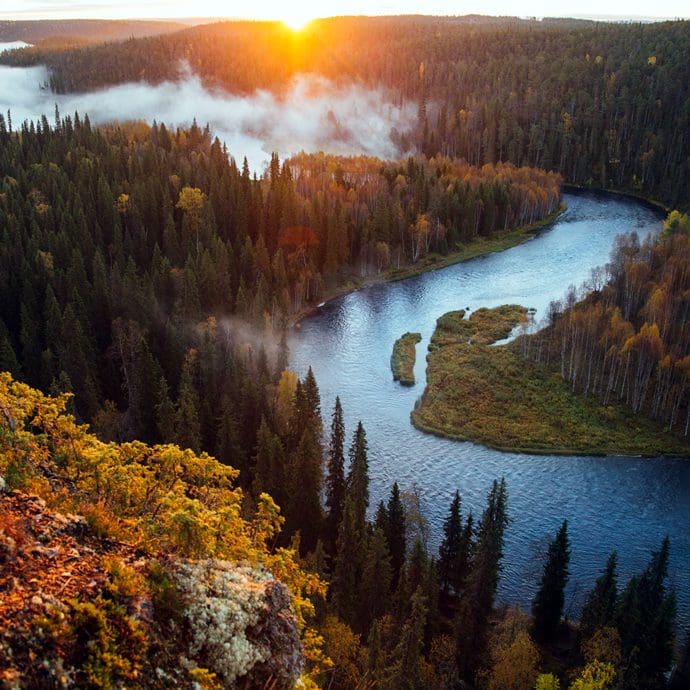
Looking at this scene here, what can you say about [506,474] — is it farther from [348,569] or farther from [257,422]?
[348,569]

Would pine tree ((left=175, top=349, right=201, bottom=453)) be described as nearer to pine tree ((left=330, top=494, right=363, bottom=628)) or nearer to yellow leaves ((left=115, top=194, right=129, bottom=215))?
pine tree ((left=330, top=494, right=363, bottom=628))

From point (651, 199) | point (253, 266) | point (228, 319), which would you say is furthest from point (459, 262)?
point (651, 199)

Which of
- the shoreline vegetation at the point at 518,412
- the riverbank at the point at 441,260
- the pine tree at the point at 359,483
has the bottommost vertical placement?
the shoreline vegetation at the point at 518,412

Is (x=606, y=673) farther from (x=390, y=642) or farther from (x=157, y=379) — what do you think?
(x=157, y=379)

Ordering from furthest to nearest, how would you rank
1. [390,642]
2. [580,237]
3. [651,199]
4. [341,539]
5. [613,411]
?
[651,199] → [580,237] → [613,411] → [341,539] → [390,642]

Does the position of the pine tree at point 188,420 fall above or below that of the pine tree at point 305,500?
above

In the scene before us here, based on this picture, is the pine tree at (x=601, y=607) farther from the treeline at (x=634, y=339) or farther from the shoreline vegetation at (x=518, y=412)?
the treeline at (x=634, y=339)

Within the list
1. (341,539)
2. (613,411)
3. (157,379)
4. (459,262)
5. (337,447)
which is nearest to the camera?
(341,539)

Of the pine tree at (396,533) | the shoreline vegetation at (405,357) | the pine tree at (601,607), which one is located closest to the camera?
the pine tree at (601,607)

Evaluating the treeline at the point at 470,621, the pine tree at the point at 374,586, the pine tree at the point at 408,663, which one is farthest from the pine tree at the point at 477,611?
the pine tree at the point at 408,663
